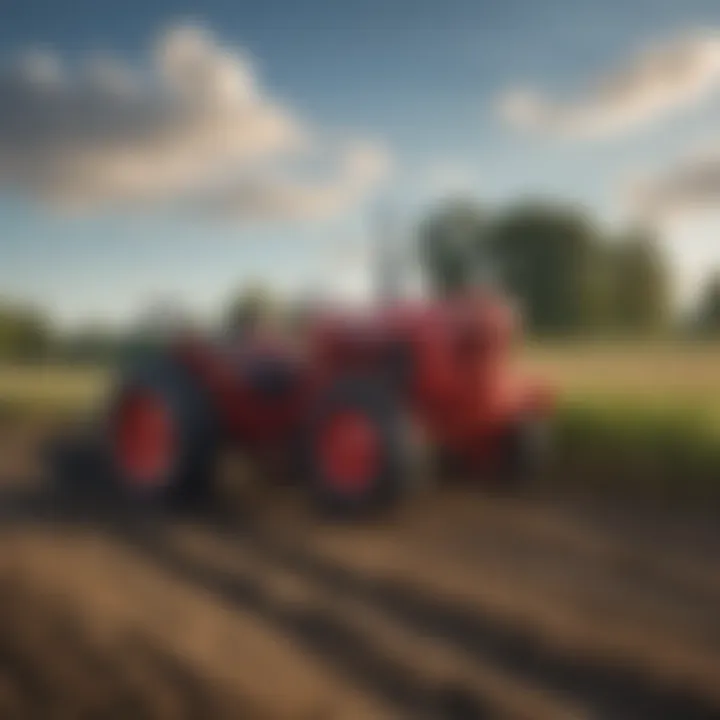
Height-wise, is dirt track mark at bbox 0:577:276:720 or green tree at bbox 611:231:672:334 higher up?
green tree at bbox 611:231:672:334

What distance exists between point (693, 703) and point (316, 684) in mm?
440

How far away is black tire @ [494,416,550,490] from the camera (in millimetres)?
1270

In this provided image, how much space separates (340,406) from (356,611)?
295 mm

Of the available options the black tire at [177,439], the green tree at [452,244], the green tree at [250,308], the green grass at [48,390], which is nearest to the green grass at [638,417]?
the green tree at [452,244]

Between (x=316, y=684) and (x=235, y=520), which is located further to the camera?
(x=235, y=520)

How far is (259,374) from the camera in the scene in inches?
52.2

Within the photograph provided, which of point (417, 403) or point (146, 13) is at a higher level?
point (146, 13)

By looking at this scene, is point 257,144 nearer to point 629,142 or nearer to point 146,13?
point 146,13

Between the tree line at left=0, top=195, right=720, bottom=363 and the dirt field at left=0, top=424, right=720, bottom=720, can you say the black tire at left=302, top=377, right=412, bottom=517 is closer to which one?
the dirt field at left=0, top=424, right=720, bottom=720

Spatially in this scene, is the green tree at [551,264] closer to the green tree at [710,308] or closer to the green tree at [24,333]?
the green tree at [710,308]

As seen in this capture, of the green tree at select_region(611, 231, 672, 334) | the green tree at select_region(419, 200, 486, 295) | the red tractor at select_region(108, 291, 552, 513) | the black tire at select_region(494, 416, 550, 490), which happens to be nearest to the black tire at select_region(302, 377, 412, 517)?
the red tractor at select_region(108, 291, 552, 513)

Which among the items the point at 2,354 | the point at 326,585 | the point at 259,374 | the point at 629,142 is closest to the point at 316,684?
the point at 326,585

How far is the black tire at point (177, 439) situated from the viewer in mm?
1332

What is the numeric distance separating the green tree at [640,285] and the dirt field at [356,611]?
336mm
